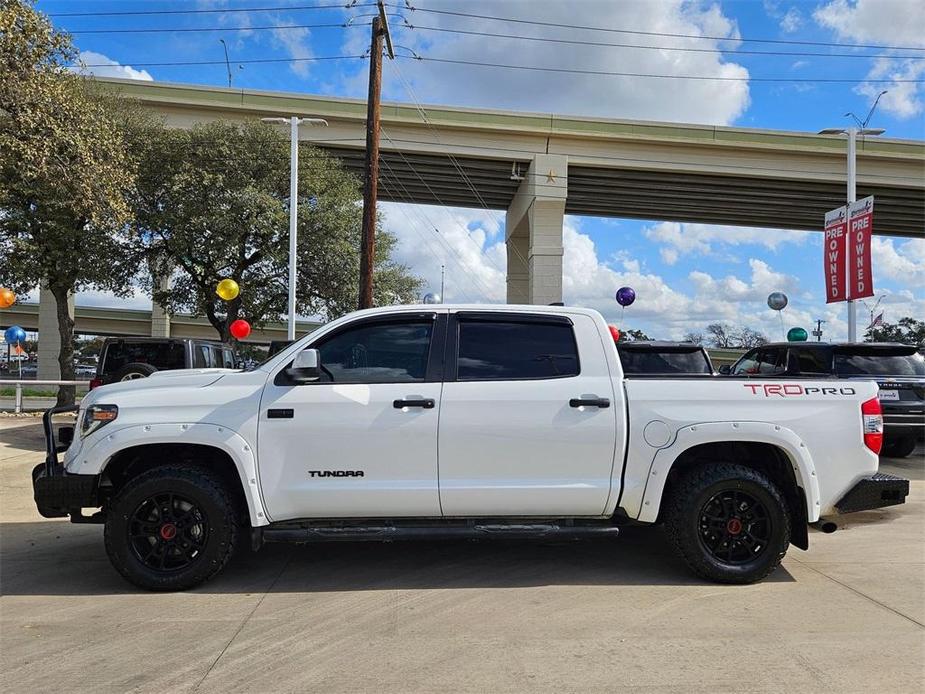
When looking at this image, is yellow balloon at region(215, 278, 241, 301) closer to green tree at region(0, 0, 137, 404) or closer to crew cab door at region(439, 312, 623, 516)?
green tree at region(0, 0, 137, 404)

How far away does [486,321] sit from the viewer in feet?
16.5

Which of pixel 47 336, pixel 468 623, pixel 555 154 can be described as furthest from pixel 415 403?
pixel 47 336

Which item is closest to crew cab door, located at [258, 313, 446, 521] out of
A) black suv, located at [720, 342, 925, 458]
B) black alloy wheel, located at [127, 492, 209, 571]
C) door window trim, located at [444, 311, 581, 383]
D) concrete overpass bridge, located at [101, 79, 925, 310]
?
door window trim, located at [444, 311, 581, 383]

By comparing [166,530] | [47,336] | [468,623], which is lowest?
[468,623]

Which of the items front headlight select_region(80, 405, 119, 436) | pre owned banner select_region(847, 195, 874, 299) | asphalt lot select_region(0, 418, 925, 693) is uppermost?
pre owned banner select_region(847, 195, 874, 299)

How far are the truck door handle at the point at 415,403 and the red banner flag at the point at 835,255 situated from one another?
692 inches

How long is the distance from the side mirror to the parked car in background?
5559 mm

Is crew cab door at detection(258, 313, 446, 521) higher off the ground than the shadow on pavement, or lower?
higher

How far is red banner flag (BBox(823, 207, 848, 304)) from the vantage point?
60.8 ft

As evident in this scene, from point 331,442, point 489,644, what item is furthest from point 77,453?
point 489,644

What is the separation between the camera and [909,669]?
11.8ft

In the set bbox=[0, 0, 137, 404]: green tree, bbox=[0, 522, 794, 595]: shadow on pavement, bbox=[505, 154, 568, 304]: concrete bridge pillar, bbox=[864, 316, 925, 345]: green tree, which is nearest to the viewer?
bbox=[0, 522, 794, 595]: shadow on pavement

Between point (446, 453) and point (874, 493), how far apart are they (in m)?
3.06

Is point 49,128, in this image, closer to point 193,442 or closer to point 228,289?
point 193,442
